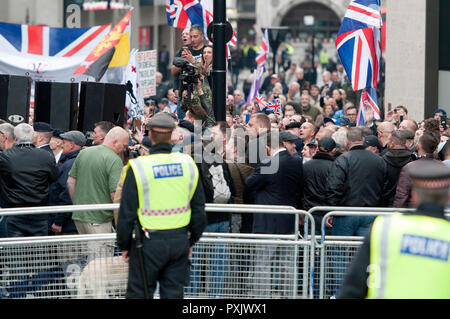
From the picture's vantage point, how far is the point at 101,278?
304 inches

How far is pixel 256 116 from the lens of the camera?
32.9 feet

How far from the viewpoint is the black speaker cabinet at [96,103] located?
1133 cm

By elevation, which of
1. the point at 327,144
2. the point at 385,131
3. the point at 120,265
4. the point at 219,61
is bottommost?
the point at 120,265

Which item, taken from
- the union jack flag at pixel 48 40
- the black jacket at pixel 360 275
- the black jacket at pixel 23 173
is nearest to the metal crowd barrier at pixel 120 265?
the black jacket at pixel 23 173

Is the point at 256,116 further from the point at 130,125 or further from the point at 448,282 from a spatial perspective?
the point at 448,282

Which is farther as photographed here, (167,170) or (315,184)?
(315,184)

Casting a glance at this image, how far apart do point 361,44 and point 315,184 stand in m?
5.29

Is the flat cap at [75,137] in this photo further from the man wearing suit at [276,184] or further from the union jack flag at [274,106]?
the union jack flag at [274,106]

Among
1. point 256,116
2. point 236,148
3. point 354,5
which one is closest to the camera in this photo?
point 236,148

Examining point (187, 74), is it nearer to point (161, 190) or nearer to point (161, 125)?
point (161, 125)

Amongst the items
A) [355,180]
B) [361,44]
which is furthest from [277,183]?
[361,44]

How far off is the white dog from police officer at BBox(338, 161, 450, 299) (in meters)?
3.62
